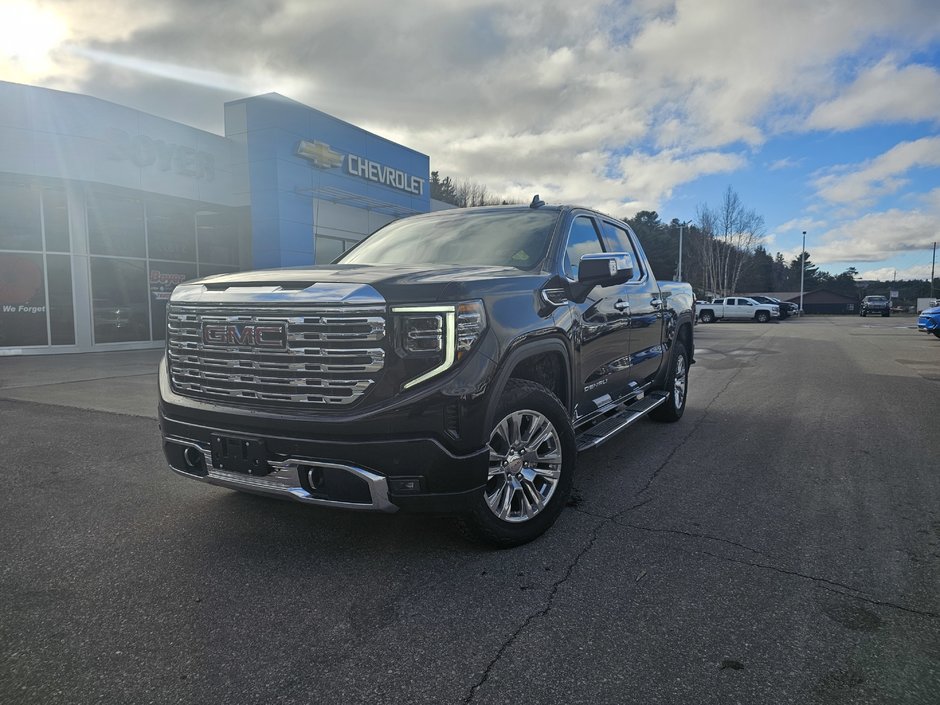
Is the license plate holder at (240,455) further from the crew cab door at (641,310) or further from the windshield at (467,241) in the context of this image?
the crew cab door at (641,310)

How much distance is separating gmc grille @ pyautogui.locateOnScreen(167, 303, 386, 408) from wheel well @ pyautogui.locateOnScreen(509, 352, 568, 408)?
1047mm

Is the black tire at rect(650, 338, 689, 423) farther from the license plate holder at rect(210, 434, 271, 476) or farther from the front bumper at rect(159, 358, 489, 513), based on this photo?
the license plate holder at rect(210, 434, 271, 476)

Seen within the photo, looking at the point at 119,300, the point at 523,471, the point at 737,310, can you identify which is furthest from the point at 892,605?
the point at 737,310

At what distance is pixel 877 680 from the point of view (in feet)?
7.16

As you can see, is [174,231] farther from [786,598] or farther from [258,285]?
[786,598]

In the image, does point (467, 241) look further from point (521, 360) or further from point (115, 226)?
point (115, 226)

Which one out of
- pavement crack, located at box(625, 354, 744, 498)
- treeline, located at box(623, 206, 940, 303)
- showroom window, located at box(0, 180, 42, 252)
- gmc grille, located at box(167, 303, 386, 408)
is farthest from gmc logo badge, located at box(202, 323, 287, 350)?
treeline, located at box(623, 206, 940, 303)

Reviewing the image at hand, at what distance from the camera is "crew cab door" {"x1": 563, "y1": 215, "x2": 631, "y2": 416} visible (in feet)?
Answer: 13.1

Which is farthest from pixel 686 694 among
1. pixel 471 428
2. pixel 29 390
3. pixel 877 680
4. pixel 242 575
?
pixel 29 390

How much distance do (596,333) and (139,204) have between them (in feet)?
55.7

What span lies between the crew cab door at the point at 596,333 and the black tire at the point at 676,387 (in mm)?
1451

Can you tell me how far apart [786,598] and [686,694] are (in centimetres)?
95

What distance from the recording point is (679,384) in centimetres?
674

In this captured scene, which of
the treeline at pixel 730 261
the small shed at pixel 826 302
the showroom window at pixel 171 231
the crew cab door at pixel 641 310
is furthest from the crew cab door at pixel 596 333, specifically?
the small shed at pixel 826 302
